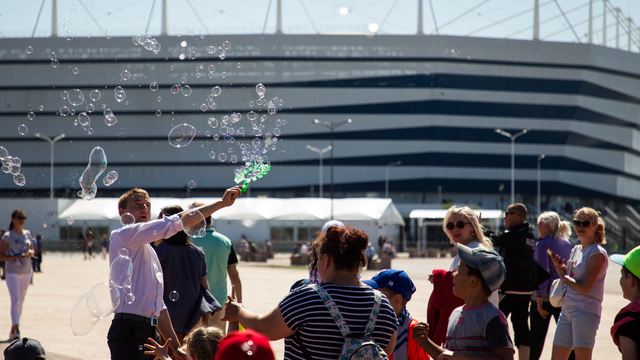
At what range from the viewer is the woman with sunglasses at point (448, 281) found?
4297 mm

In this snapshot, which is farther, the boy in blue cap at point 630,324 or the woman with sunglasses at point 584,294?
the woman with sunglasses at point 584,294

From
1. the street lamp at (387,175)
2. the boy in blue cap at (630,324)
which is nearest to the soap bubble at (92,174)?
the boy in blue cap at (630,324)

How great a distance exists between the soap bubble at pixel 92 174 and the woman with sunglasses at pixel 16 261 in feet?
11.6

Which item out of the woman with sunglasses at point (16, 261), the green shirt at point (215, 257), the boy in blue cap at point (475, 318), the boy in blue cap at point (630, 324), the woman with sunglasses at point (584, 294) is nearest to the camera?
the boy in blue cap at point (475, 318)

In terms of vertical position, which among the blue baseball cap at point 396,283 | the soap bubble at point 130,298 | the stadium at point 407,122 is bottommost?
the soap bubble at point 130,298

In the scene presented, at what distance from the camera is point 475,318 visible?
3229 mm

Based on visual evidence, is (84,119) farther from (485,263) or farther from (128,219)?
(485,263)

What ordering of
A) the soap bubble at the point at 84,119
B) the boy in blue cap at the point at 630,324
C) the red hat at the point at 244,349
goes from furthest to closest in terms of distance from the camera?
the soap bubble at the point at 84,119, the boy in blue cap at the point at 630,324, the red hat at the point at 244,349

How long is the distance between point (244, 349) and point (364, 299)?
89 cm

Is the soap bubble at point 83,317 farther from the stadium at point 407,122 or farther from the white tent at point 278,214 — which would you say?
the stadium at point 407,122

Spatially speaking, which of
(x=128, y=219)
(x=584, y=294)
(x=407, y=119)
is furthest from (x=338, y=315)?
(x=407, y=119)

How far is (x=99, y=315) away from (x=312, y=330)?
208 centimetres

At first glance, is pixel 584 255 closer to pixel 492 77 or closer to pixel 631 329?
pixel 631 329

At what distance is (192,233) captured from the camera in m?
4.08
